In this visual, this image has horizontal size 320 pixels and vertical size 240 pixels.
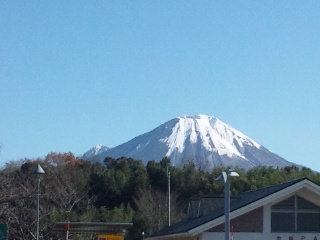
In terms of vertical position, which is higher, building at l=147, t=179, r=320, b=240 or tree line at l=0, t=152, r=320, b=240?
tree line at l=0, t=152, r=320, b=240

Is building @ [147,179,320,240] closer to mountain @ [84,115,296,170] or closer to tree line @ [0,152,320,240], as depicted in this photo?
tree line @ [0,152,320,240]

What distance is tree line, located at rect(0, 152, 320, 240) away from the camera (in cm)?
5153

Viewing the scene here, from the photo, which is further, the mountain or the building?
the mountain

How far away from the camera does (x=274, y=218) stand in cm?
3275

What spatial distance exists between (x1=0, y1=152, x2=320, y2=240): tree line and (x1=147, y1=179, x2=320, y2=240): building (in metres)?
14.3

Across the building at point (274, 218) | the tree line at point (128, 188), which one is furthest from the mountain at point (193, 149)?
the building at point (274, 218)

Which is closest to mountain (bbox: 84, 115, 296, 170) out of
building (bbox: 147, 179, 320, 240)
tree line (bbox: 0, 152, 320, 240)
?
tree line (bbox: 0, 152, 320, 240)

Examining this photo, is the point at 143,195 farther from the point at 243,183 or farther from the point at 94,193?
the point at 243,183

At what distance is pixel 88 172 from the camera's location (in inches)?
2724

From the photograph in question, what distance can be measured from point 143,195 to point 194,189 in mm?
5522

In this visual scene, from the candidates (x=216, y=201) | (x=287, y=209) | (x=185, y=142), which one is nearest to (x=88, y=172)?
(x=216, y=201)

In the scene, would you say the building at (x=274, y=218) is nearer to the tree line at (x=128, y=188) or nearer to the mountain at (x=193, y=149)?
the tree line at (x=128, y=188)

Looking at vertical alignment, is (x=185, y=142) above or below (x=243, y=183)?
above

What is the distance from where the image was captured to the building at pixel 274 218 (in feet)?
104
